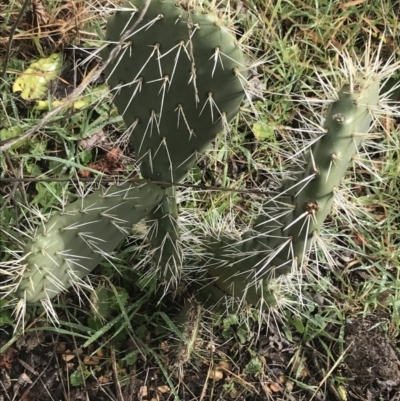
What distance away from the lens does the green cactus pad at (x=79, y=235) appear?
3.54ft

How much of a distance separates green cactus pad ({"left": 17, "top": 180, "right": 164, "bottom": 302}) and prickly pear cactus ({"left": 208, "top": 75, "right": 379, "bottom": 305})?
24 cm

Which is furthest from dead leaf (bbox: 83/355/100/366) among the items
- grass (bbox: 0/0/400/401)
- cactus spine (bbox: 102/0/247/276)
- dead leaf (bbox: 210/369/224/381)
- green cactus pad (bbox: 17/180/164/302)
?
cactus spine (bbox: 102/0/247/276)

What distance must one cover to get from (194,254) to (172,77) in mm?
574

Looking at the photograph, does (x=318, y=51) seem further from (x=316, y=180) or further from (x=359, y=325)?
(x=316, y=180)

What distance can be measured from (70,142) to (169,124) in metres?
0.81

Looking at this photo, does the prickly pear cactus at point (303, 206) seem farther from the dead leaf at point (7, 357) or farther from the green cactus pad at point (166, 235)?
the dead leaf at point (7, 357)

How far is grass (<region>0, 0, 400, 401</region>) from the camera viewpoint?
1525mm

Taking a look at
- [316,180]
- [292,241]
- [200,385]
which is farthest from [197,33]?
[200,385]

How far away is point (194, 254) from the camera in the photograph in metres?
1.41

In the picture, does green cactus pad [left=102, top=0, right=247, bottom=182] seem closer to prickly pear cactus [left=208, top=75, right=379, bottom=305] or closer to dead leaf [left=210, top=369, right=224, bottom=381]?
prickly pear cactus [left=208, top=75, right=379, bottom=305]

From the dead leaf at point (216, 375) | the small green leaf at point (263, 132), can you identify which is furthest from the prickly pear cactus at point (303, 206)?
the small green leaf at point (263, 132)

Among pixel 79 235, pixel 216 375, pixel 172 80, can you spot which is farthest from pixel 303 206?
pixel 216 375

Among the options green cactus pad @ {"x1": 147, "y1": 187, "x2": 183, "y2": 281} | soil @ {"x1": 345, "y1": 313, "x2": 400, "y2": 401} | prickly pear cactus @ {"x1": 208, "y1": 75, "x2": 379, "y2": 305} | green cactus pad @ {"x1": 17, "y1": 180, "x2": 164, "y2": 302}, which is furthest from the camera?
soil @ {"x1": 345, "y1": 313, "x2": 400, "y2": 401}

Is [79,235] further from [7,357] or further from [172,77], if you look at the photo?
[7,357]
